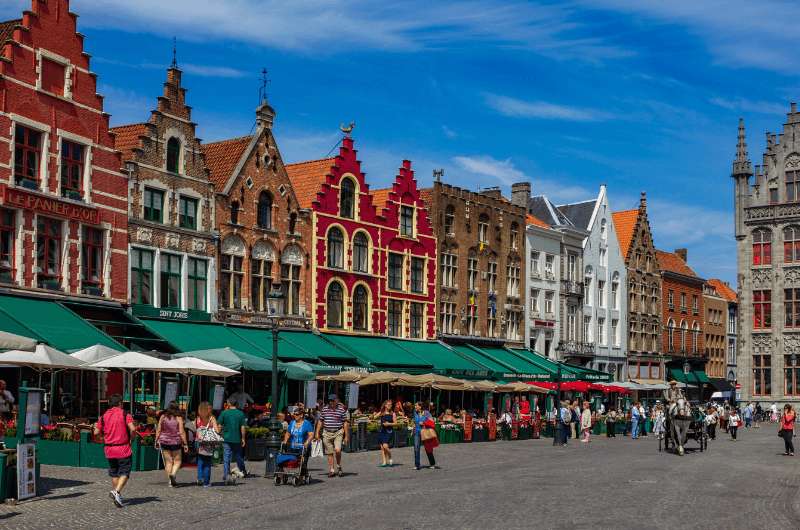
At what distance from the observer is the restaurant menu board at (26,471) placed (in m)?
18.0

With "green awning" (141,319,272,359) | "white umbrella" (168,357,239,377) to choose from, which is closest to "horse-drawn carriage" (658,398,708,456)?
"green awning" (141,319,272,359)

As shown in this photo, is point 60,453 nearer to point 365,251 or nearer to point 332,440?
point 332,440

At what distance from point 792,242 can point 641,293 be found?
10.1m

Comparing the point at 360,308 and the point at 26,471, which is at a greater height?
the point at 360,308

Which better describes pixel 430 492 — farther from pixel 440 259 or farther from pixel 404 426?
pixel 440 259

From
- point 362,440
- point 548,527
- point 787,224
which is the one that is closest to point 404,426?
point 362,440

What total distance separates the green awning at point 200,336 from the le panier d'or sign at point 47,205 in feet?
13.1

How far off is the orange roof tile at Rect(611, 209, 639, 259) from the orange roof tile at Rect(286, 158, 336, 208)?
2785 centimetres

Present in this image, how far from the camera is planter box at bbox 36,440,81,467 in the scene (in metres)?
24.7

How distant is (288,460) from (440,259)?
32.8 metres

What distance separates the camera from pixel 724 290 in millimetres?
100188

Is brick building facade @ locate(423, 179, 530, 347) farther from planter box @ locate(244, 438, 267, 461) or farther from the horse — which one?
planter box @ locate(244, 438, 267, 461)

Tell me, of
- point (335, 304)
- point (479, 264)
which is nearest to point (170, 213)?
point (335, 304)

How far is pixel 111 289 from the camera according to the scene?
36.0 metres
